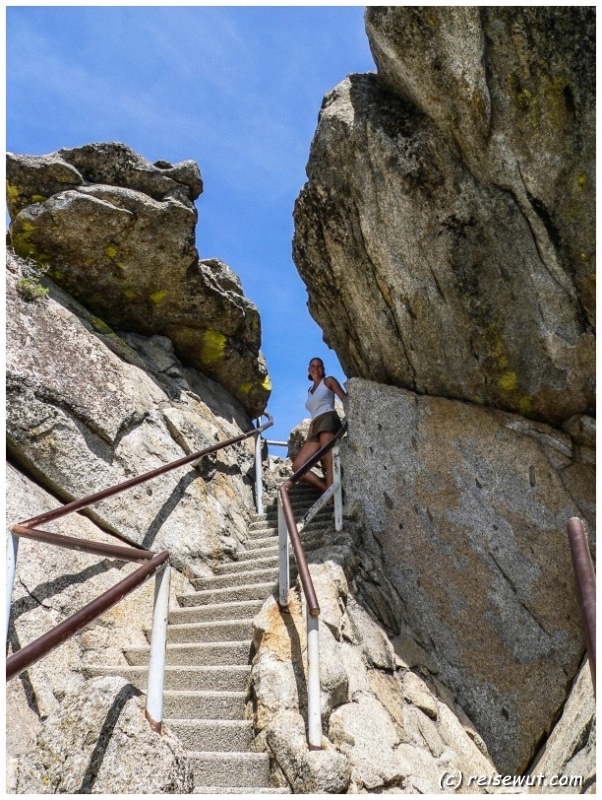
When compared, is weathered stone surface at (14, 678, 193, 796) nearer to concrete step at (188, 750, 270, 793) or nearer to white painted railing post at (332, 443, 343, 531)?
concrete step at (188, 750, 270, 793)

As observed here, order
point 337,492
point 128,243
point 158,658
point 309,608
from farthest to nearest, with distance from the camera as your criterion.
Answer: point 128,243, point 337,492, point 309,608, point 158,658

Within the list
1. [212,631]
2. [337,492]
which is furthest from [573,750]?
[337,492]

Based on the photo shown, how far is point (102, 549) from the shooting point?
3.46m

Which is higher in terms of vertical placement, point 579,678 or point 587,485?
point 587,485

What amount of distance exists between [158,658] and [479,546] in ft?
12.2

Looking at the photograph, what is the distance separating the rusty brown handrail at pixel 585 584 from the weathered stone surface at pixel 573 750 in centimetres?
136

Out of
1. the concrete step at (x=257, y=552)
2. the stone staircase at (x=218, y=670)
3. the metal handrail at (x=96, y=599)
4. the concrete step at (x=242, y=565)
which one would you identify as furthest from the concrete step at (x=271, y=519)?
the metal handrail at (x=96, y=599)

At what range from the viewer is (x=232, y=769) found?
3605 millimetres

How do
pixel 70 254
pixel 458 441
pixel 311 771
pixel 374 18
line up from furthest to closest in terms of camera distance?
pixel 70 254 → pixel 458 441 → pixel 374 18 → pixel 311 771

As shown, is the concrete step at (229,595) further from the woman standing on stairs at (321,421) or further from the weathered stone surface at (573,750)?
the weathered stone surface at (573,750)

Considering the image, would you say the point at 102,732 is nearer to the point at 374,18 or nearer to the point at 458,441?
the point at 458,441

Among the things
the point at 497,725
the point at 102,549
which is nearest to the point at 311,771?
the point at 102,549

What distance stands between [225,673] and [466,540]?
2.82 m

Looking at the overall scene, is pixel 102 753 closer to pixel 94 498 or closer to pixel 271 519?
pixel 94 498
